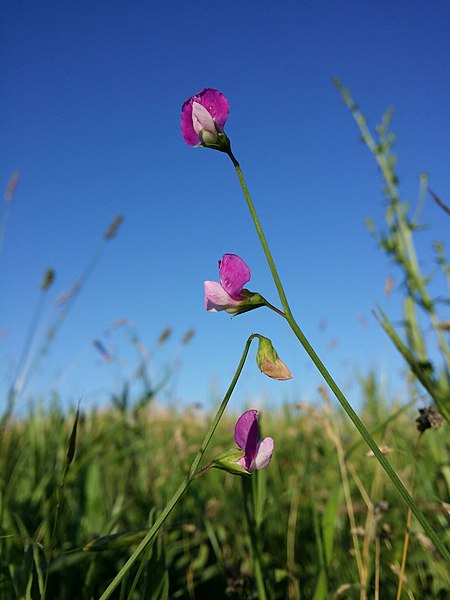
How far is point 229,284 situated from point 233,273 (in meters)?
0.02

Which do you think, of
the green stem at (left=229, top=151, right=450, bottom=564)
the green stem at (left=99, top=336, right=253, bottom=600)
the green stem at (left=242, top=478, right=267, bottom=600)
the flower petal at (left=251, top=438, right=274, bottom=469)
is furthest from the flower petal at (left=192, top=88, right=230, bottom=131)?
the green stem at (left=242, top=478, right=267, bottom=600)

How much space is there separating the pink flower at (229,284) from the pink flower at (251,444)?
157 mm

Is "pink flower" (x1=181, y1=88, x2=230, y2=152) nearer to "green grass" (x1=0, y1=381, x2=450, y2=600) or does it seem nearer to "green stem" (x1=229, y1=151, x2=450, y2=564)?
"green stem" (x1=229, y1=151, x2=450, y2=564)

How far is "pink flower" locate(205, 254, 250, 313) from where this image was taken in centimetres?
73

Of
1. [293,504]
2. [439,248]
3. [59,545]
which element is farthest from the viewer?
[439,248]

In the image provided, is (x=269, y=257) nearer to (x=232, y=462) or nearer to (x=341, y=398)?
(x=341, y=398)

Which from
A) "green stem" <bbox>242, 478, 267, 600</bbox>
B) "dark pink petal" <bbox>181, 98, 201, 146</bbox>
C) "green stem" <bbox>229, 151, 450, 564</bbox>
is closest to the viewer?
"green stem" <bbox>229, 151, 450, 564</bbox>

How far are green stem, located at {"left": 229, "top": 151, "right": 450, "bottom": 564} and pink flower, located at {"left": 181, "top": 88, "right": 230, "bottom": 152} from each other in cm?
12

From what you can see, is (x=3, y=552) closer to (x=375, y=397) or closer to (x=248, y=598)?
(x=248, y=598)

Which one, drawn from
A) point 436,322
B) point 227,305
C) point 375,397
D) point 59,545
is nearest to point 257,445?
point 227,305

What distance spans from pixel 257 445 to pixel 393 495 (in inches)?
50.8

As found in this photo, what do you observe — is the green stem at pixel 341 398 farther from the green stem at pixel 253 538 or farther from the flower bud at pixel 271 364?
the green stem at pixel 253 538

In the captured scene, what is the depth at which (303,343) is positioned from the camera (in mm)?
619

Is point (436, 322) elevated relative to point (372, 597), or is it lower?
elevated
